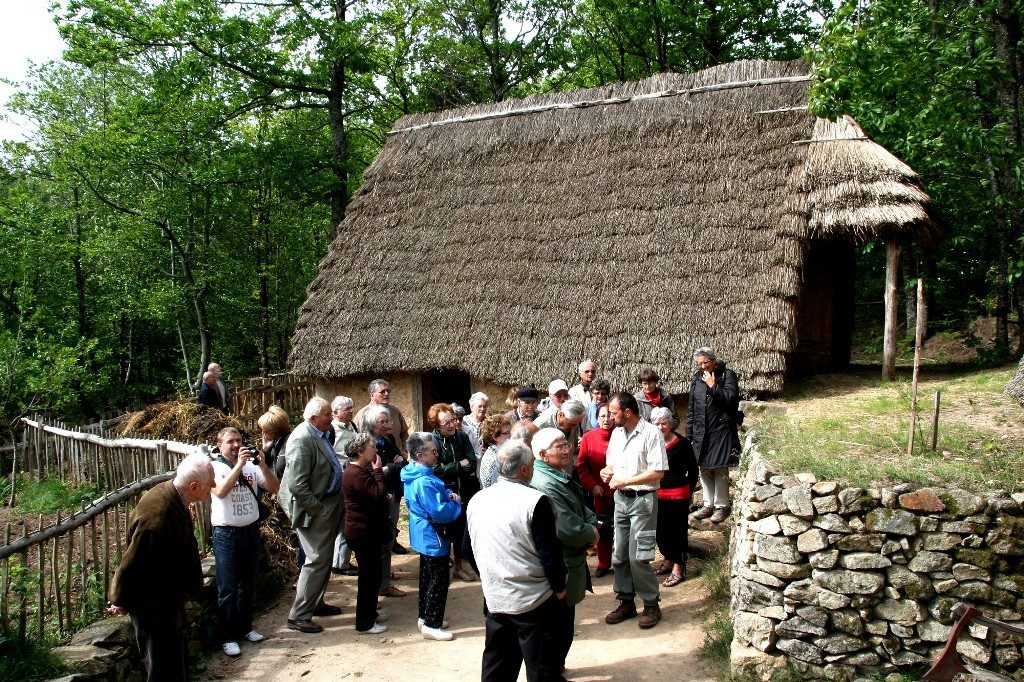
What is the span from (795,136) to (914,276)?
17.2 ft

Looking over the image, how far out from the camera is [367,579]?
6.37 m

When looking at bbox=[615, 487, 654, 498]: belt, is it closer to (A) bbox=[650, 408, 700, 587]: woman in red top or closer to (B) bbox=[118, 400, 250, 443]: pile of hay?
(A) bbox=[650, 408, 700, 587]: woman in red top

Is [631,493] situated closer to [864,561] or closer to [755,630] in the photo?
[755,630]

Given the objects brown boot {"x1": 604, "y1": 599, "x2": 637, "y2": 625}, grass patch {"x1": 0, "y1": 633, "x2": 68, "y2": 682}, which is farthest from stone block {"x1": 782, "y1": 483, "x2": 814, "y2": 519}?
grass patch {"x1": 0, "y1": 633, "x2": 68, "y2": 682}

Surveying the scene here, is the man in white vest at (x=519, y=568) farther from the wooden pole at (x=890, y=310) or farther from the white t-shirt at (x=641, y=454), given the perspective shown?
the wooden pole at (x=890, y=310)

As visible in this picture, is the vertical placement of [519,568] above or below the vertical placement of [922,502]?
below

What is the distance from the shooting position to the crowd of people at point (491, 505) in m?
4.34

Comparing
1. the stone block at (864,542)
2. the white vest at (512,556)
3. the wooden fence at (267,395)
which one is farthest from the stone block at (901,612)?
the wooden fence at (267,395)

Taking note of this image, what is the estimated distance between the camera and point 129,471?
30.4 ft

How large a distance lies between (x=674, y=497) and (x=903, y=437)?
1.90m

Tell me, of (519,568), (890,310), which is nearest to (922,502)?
(519,568)

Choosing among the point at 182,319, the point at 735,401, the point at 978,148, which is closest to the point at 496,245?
the point at 735,401

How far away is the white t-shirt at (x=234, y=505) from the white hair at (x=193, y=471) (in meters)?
1.34

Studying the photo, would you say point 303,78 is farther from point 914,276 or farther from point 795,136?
point 914,276
